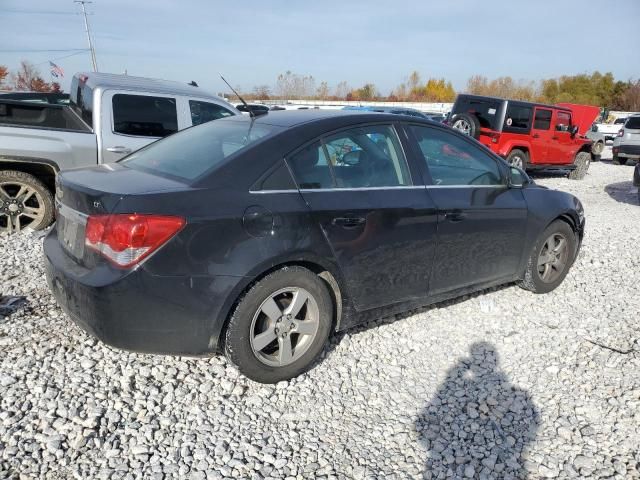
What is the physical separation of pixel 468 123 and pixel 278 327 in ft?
34.8

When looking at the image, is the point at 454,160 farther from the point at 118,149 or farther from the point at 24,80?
the point at 24,80

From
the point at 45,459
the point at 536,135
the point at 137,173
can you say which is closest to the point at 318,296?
the point at 137,173

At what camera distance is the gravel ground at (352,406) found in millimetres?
2322

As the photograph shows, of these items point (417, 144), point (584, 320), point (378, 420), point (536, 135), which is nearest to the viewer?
point (378, 420)

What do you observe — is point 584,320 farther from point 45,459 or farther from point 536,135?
point 536,135

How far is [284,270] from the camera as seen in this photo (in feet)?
8.92

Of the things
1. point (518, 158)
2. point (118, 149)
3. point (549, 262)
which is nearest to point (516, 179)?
point (549, 262)

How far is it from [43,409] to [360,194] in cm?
216

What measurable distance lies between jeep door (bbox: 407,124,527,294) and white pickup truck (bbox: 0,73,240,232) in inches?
141

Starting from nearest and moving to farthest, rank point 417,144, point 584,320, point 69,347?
1. point 69,347
2. point 417,144
3. point 584,320

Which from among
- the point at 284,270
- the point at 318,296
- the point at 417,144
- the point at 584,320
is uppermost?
the point at 417,144

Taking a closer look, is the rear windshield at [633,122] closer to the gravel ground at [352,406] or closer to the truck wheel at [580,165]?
the truck wheel at [580,165]

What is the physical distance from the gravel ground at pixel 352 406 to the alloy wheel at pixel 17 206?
1766 mm

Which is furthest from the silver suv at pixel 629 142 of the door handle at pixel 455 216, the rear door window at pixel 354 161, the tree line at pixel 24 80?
the tree line at pixel 24 80
